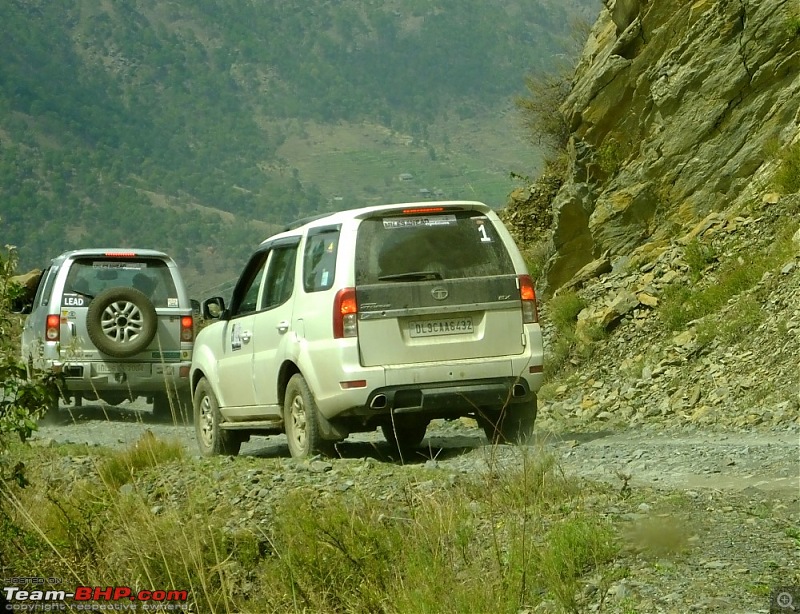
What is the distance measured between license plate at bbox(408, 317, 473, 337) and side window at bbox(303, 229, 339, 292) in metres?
0.76

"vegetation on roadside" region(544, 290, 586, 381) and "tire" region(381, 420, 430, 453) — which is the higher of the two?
"tire" region(381, 420, 430, 453)

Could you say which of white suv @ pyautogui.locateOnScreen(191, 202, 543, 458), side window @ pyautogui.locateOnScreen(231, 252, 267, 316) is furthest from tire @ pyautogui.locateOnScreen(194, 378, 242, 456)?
white suv @ pyautogui.locateOnScreen(191, 202, 543, 458)

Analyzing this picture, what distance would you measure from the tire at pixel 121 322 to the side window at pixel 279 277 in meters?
5.14

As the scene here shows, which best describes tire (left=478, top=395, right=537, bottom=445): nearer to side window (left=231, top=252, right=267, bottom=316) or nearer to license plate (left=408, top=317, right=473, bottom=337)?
license plate (left=408, top=317, right=473, bottom=337)

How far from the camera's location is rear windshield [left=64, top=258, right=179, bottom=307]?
55.1 feet

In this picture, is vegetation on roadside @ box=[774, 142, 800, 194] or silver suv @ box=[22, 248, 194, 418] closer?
vegetation on roadside @ box=[774, 142, 800, 194]

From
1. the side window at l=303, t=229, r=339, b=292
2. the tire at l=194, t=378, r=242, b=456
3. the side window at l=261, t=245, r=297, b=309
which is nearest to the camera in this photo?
the side window at l=303, t=229, r=339, b=292

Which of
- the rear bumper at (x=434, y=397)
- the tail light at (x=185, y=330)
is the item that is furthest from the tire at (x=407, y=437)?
the tail light at (x=185, y=330)

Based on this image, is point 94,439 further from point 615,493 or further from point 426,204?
point 615,493

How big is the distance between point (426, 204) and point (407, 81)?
180520mm

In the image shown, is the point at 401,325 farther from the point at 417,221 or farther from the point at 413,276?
the point at 417,221

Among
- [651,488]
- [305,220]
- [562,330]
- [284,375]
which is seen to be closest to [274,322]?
[284,375]

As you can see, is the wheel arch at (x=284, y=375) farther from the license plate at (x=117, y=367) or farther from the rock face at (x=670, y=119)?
the rock face at (x=670, y=119)

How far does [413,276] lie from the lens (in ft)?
33.0
